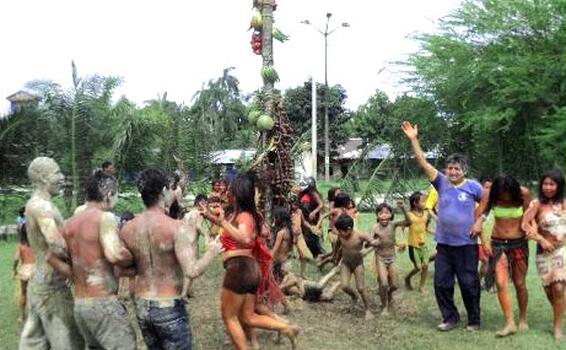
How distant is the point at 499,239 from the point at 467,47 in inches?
576

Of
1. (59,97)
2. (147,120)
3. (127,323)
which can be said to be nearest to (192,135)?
(147,120)

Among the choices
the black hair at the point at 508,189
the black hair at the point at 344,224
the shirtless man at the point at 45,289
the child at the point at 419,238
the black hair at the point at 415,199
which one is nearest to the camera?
the shirtless man at the point at 45,289

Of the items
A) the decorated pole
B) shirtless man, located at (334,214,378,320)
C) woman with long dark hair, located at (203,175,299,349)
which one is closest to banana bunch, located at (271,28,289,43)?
the decorated pole

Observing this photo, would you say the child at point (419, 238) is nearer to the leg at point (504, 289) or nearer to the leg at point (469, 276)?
the leg at point (469, 276)

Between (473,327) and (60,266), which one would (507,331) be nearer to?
(473,327)

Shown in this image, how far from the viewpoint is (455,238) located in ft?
23.3

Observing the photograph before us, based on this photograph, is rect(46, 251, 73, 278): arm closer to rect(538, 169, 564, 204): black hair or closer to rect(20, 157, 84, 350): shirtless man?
rect(20, 157, 84, 350): shirtless man

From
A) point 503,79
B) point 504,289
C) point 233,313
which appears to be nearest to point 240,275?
point 233,313

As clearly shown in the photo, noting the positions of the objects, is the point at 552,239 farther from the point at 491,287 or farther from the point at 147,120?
the point at 147,120

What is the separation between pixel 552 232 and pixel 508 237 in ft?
1.43

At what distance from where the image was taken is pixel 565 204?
687cm

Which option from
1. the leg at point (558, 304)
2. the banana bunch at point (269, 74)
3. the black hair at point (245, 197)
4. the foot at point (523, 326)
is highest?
the banana bunch at point (269, 74)

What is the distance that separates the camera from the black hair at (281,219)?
7547 mm

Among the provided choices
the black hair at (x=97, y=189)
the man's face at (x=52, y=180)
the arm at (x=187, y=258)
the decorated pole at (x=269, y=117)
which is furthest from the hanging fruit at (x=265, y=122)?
the arm at (x=187, y=258)
